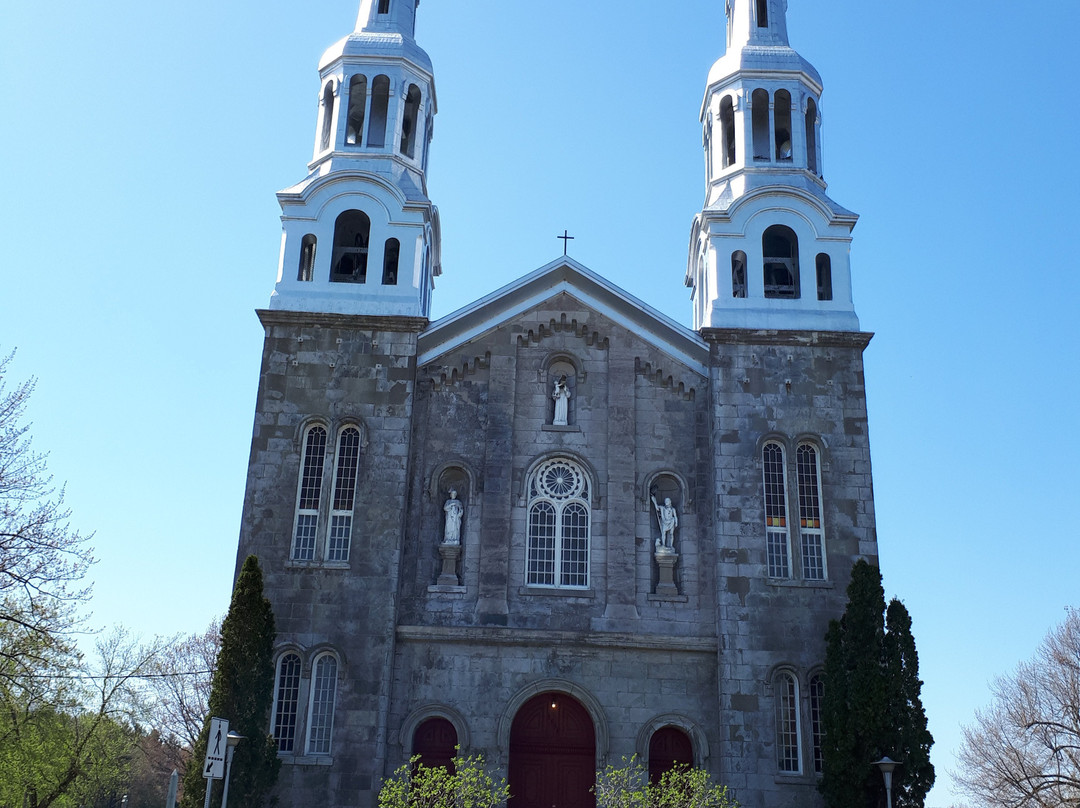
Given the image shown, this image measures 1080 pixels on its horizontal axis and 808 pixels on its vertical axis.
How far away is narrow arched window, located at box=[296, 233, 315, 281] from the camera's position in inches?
1111

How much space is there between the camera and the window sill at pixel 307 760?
23.1 metres

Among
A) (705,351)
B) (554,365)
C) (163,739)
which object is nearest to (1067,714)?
(705,351)

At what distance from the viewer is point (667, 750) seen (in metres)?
24.0

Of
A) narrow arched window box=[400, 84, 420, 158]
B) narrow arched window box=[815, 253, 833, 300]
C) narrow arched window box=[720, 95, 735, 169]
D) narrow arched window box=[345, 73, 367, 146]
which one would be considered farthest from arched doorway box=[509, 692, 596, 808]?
narrow arched window box=[345, 73, 367, 146]

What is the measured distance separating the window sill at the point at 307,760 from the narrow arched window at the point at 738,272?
1509 centimetres

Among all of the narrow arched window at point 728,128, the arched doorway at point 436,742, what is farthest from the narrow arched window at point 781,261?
the arched doorway at point 436,742

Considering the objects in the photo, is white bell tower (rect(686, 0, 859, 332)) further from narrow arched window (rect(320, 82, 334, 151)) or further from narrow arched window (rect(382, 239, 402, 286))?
narrow arched window (rect(320, 82, 334, 151))

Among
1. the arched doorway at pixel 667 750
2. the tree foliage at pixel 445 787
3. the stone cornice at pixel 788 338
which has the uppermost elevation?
the stone cornice at pixel 788 338

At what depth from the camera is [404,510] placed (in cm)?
2527

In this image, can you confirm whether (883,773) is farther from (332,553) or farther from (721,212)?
(721,212)

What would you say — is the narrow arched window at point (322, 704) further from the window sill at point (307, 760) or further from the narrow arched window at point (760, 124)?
the narrow arched window at point (760, 124)

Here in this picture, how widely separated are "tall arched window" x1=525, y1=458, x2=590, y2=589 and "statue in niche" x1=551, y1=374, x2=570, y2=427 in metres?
0.97

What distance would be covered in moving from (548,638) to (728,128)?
15550 millimetres

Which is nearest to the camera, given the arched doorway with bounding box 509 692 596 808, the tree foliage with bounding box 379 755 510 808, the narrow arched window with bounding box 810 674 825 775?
the tree foliage with bounding box 379 755 510 808
